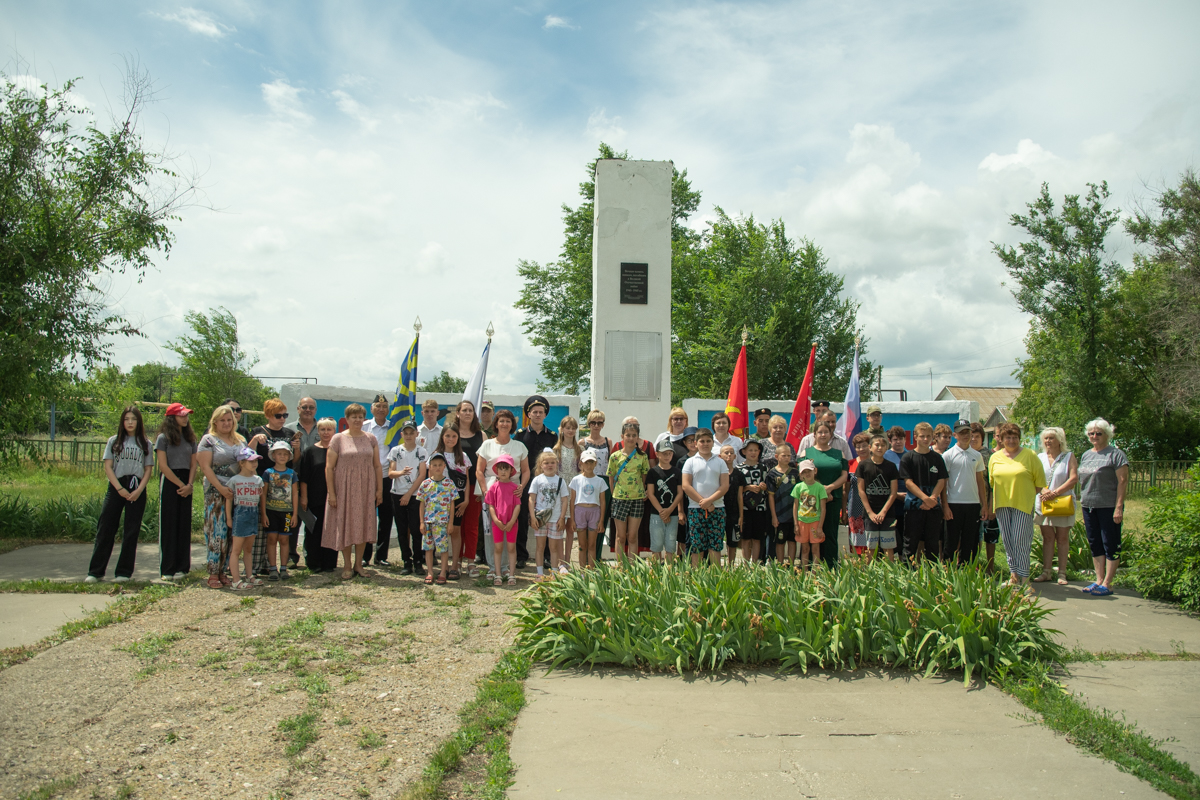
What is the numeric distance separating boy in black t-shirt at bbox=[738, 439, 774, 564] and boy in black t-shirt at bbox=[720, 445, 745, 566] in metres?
0.05

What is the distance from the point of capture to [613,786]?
10.3 feet

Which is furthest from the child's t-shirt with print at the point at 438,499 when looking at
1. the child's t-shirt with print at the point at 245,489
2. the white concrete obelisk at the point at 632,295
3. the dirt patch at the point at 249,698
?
the white concrete obelisk at the point at 632,295

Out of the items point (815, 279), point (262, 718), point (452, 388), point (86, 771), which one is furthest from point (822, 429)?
point (452, 388)

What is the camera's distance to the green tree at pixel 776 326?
928 inches

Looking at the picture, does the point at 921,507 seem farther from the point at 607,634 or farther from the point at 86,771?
the point at 86,771

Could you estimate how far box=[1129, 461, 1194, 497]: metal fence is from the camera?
20047mm

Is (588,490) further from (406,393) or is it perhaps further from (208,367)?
(208,367)

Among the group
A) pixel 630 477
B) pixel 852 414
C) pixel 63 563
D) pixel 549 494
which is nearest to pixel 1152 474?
pixel 852 414

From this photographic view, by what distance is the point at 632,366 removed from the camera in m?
9.86

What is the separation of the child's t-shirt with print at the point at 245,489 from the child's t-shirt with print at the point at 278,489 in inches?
7.8

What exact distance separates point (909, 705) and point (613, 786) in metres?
1.88

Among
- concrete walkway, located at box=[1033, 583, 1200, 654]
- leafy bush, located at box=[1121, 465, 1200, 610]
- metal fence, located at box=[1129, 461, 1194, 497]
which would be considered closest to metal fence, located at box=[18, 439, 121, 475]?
concrete walkway, located at box=[1033, 583, 1200, 654]

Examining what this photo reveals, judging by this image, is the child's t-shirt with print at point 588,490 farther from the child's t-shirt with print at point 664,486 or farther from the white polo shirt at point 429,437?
the white polo shirt at point 429,437

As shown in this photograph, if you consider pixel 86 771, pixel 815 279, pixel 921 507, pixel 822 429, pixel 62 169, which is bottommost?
pixel 86 771
